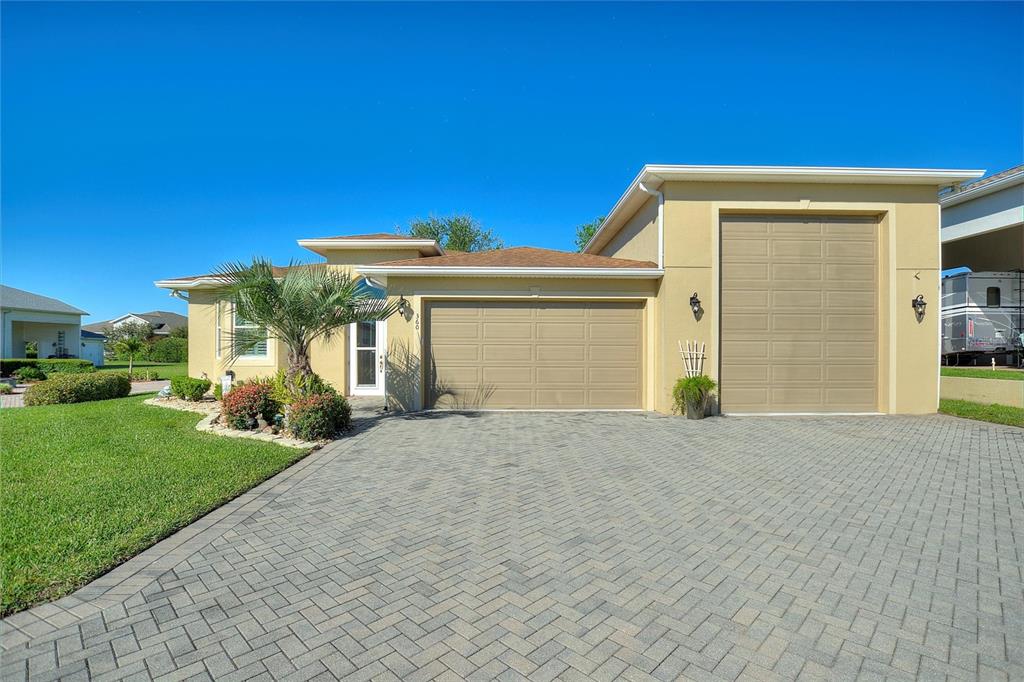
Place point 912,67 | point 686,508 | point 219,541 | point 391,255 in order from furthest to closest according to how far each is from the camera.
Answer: point 391,255, point 912,67, point 686,508, point 219,541

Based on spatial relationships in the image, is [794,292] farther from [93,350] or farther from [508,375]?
[93,350]

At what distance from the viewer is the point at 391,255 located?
1352 centimetres

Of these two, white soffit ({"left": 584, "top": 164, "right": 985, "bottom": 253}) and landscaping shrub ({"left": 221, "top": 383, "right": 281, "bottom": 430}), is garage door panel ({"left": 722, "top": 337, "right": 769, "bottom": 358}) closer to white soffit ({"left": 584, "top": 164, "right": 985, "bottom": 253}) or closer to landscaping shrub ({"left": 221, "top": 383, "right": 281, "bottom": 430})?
white soffit ({"left": 584, "top": 164, "right": 985, "bottom": 253})

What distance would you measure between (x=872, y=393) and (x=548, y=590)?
35.4 feet

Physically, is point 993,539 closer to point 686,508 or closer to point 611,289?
point 686,508

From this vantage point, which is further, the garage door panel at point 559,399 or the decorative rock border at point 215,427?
the garage door panel at point 559,399

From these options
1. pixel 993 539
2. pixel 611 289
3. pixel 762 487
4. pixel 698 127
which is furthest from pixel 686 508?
pixel 698 127

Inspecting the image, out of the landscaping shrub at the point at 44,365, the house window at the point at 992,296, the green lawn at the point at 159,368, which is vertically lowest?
the green lawn at the point at 159,368

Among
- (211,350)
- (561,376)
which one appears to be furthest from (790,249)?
(211,350)

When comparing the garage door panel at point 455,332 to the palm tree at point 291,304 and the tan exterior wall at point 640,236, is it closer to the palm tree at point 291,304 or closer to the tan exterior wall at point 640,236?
the palm tree at point 291,304

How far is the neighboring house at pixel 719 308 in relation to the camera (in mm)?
9883

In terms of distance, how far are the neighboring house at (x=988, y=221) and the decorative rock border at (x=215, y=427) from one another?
14854mm

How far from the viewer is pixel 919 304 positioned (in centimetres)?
984

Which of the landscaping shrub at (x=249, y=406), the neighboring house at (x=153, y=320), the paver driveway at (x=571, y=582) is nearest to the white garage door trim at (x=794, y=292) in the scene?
the paver driveway at (x=571, y=582)
